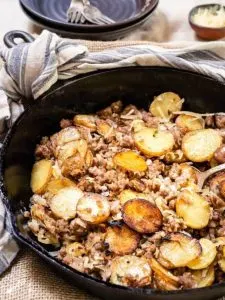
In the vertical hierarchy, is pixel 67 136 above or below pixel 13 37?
below

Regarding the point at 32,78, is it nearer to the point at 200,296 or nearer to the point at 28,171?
the point at 28,171

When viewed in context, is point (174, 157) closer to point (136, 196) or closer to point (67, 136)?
point (136, 196)

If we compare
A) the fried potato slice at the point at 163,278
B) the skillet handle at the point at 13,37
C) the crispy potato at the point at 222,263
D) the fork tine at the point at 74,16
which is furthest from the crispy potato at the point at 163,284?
the fork tine at the point at 74,16

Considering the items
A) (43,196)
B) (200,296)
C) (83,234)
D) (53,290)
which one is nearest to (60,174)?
(43,196)

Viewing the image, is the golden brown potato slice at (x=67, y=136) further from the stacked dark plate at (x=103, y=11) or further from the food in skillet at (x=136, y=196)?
the stacked dark plate at (x=103, y=11)

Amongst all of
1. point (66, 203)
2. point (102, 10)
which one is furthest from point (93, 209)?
point (102, 10)

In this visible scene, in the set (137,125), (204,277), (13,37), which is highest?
(13,37)
